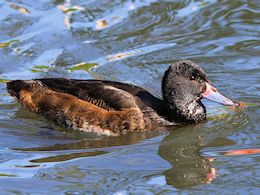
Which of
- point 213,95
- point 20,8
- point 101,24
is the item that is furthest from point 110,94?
point 20,8

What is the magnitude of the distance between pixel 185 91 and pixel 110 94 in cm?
92

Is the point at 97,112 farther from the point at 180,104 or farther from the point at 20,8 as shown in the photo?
the point at 20,8

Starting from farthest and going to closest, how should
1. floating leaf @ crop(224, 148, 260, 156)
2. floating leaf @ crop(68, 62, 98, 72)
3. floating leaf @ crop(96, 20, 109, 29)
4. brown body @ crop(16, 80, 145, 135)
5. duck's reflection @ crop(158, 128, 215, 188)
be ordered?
floating leaf @ crop(96, 20, 109, 29) < floating leaf @ crop(68, 62, 98, 72) < brown body @ crop(16, 80, 145, 135) < floating leaf @ crop(224, 148, 260, 156) < duck's reflection @ crop(158, 128, 215, 188)

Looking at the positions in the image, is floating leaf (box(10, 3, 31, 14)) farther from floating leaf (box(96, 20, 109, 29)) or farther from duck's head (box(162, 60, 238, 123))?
duck's head (box(162, 60, 238, 123))

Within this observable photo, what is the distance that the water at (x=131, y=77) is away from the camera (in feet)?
24.5

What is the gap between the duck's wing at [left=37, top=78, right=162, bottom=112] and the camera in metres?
9.23

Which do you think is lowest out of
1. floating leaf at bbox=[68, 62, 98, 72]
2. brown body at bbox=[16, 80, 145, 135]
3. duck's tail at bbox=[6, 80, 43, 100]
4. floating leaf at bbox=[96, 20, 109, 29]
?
brown body at bbox=[16, 80, 145, 135]

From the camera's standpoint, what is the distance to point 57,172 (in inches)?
304

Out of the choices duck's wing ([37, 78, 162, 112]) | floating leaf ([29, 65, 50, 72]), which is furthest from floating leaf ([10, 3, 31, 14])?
duck's wing ([37, 78, 162, 112])

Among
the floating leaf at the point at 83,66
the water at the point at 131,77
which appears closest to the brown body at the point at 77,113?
the water at the point at 131,77

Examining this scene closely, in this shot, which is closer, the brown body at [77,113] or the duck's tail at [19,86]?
the brown body at [77,113]

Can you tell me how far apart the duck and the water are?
0.17 metres

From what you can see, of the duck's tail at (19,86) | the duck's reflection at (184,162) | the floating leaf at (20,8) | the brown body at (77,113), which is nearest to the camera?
the duck's reflection at (184,162)

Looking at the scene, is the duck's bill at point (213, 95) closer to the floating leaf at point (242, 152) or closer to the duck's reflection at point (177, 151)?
the duck's reflection at point (177, 151)
